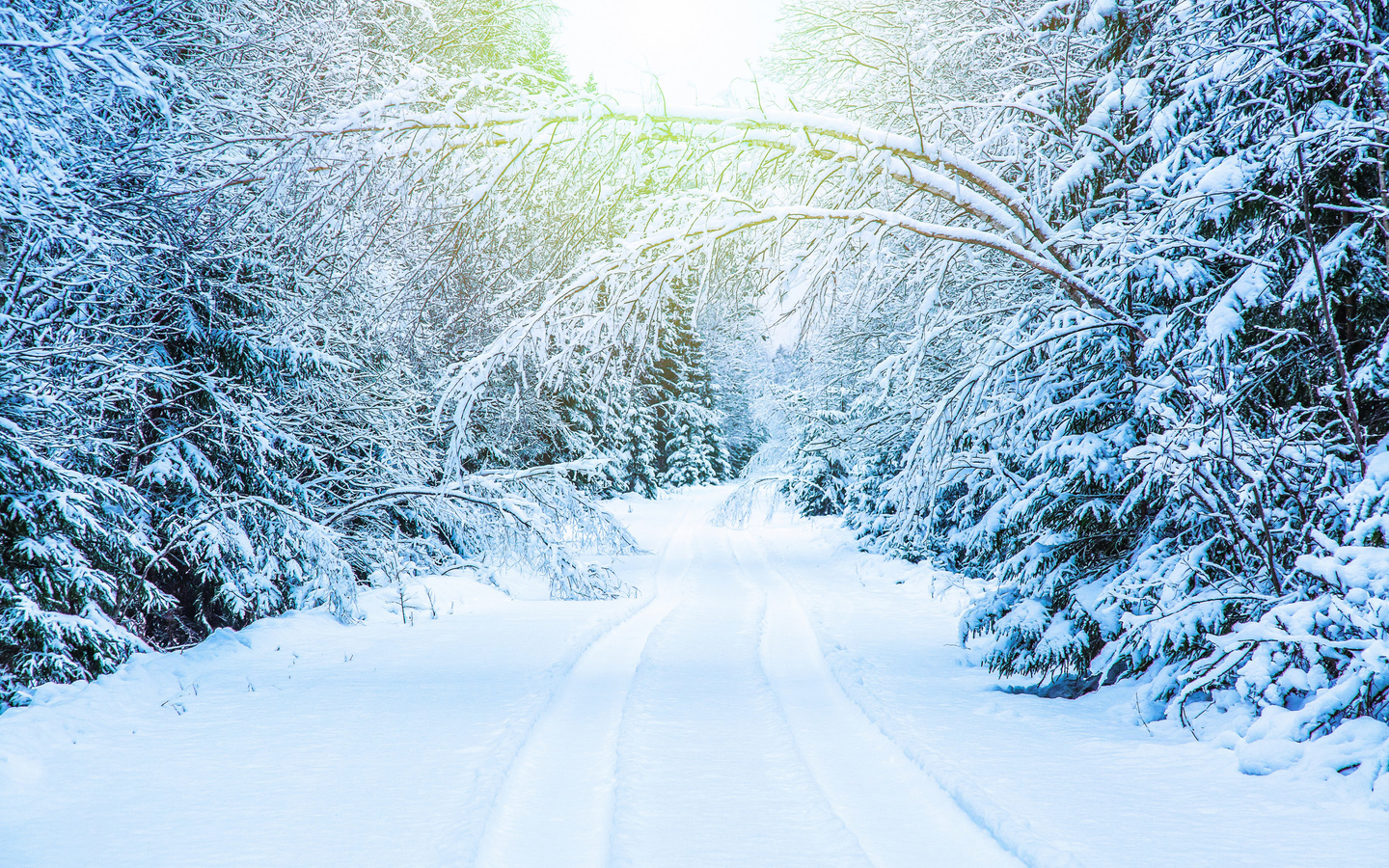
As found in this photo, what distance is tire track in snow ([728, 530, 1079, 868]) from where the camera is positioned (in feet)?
11.4

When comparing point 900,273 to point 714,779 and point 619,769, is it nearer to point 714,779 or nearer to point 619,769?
point 714,779

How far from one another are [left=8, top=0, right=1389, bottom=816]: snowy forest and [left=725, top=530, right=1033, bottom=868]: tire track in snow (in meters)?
1.62

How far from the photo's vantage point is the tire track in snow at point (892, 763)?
3.47m

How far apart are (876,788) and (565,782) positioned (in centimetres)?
182

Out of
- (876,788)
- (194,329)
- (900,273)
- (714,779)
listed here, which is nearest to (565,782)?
(714,779)

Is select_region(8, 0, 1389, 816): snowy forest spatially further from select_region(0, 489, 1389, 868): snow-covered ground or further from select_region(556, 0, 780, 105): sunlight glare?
select_region(0, 489, 1389, 868): snow-covered ground

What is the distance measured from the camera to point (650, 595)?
44.3ft

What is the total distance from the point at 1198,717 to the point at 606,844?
4153 mm

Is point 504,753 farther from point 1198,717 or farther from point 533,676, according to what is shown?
point 1198,717

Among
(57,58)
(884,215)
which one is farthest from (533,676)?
(57,58)

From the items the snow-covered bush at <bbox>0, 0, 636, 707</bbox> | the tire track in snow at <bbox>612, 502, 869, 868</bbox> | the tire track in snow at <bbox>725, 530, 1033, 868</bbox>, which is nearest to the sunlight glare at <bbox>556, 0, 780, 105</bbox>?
the snow-covered bush at <bbox>0, 0, 636, 707</bbox>

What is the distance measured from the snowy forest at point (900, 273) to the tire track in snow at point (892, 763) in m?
1.50

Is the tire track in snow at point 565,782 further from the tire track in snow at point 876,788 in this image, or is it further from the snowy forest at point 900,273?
the snowy forest at point 900,273

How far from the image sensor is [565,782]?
4570 mm
